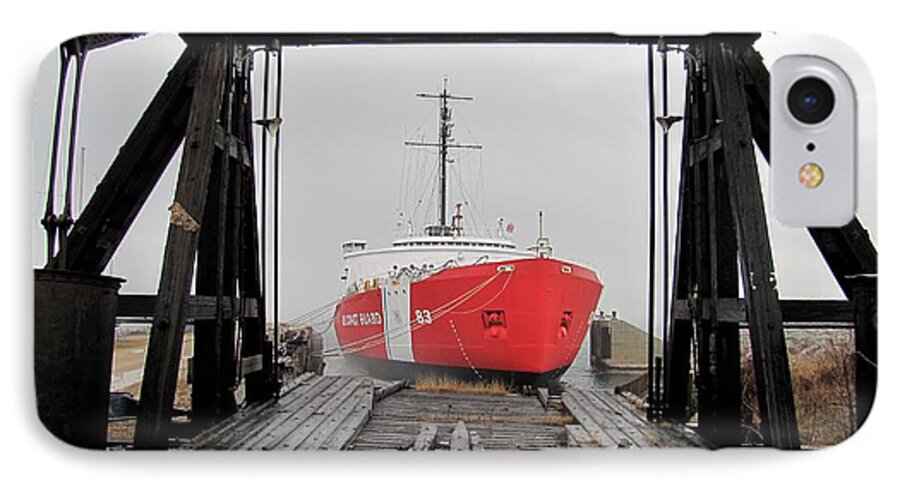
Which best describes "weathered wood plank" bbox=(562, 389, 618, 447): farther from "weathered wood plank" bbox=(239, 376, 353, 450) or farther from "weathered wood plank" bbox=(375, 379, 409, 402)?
"weathered wood plank" bbox=(239, 376, 353, 450)

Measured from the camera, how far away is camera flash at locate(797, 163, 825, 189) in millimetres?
2016

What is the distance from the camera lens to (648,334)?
2.14 meters

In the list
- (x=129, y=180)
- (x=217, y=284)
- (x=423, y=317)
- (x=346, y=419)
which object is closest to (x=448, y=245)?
(x=423, y=317)

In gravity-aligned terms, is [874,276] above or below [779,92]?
below

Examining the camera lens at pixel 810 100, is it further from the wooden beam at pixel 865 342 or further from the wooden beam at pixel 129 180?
the wooden beam at pixel 129 180

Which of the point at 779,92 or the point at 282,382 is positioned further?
the point at 282,382

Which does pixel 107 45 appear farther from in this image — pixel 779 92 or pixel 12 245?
pixel 779 92

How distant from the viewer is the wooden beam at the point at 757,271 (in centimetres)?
210

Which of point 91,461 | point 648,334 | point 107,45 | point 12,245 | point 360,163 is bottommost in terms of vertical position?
point 91,461

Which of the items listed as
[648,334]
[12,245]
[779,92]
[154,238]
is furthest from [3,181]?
[779,92]

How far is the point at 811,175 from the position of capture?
2021 millimetres

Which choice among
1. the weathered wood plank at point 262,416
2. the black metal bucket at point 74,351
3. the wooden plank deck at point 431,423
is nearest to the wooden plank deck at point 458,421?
the wooden plank deck at point 431,423

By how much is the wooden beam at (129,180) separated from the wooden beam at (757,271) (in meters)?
0.94

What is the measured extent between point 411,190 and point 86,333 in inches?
24.1
